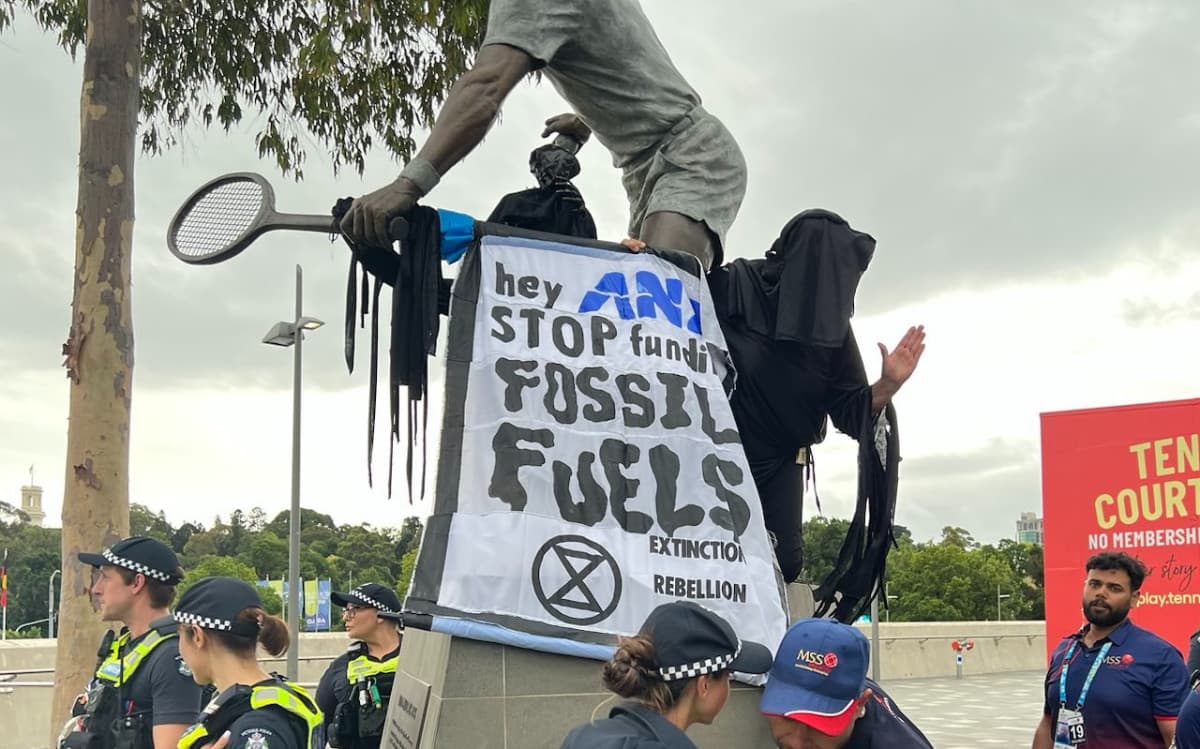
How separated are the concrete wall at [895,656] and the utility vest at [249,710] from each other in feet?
38.9

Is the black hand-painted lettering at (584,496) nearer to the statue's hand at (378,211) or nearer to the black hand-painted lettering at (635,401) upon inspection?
the black hand-painted lettering at (635,401)

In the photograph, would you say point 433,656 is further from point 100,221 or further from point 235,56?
point 235,56

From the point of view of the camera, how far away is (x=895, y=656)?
94.5 ft

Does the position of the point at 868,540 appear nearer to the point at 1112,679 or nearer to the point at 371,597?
the point at 1112,679

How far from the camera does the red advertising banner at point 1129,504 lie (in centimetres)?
1241

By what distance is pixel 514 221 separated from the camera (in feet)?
13.7

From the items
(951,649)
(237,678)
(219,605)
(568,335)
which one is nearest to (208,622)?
(219,605)

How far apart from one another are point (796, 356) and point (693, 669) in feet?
5.92

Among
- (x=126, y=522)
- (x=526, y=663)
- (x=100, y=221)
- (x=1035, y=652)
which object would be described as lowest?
(x=1035, y=652)

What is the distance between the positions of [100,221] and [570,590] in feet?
18.7

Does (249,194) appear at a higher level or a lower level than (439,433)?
higher

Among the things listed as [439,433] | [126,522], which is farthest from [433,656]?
[126,522]

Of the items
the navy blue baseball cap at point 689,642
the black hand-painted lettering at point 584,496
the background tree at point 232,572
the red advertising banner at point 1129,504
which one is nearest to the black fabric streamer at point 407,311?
the black hand-painted lettering at point 584,496

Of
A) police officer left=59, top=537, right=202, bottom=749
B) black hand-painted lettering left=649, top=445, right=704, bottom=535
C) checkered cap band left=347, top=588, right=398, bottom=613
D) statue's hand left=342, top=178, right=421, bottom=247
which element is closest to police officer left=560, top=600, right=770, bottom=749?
black hand-painted lettering left=649, top=445, right=704, bottom=535
